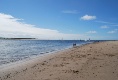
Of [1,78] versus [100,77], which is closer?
[100,77]

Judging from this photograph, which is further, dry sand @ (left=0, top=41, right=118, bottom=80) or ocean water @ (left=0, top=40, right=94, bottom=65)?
ocean water @ (left=0, top=40, right=94, bottom=65)

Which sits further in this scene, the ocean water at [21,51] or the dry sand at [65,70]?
the ocean water at [21,51]

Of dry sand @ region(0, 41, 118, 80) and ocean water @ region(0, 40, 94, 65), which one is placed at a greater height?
dry sand @ region(0, 41, 118, 80)

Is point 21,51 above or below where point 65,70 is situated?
below

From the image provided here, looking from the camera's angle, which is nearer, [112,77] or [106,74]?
[112,77]

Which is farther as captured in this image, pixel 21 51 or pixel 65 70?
pixel 21 51

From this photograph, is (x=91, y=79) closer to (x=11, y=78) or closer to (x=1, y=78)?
(x=11, y=78)

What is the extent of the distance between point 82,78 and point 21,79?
12.5 ft

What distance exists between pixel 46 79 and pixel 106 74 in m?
3.97

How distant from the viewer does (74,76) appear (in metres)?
9.95

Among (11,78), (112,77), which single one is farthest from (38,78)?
(112,77)

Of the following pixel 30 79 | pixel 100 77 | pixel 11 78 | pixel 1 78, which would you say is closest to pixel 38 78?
pixel 30 79

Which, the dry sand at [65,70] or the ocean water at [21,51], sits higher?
the dry sand at [65,70]

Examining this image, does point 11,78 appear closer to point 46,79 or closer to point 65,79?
point 46,79
